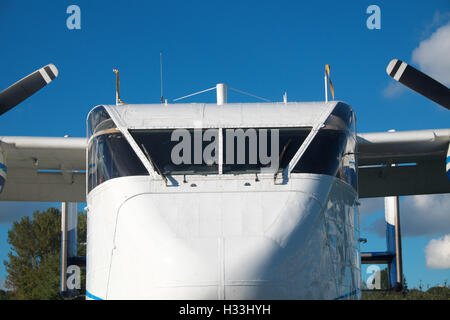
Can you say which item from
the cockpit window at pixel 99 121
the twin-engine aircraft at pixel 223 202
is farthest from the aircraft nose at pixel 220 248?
the cockpit window at pixel 99 121

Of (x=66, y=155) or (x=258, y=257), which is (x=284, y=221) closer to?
(x=258, y=257)

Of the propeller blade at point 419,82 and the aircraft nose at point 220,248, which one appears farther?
the propeller blade at point 419,82

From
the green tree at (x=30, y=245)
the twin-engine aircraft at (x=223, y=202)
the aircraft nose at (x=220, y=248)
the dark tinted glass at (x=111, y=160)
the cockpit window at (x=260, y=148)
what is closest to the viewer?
the aircraft nose at (x=220, y=248)

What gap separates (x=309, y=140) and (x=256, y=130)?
0.71m

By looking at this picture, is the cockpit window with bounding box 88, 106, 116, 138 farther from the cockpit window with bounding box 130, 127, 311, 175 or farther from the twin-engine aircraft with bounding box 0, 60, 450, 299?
the cockpit window with bounding box 130, 127, 311, 175

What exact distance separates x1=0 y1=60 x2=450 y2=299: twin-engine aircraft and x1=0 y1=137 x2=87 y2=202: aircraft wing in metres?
2.36

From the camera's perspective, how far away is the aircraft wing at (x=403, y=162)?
10.7m

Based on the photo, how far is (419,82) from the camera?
1086 centimetres

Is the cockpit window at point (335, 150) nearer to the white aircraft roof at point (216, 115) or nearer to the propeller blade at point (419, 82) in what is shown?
the white aircraft roof at point (216, 115)

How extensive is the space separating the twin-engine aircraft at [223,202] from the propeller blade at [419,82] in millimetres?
2559

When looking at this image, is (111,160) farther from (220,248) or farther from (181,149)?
(220,248)

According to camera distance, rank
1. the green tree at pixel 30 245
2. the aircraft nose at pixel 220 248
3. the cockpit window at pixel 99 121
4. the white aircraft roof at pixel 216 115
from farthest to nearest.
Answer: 1. the green tree at pixel 30 245
2. the cockpit window at pixel 99 121
3. the white aircraft roof at pixel 216 115
4. the aircraft nose at pixel 220 248

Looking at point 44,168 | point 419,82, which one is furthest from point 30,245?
point 419,82
